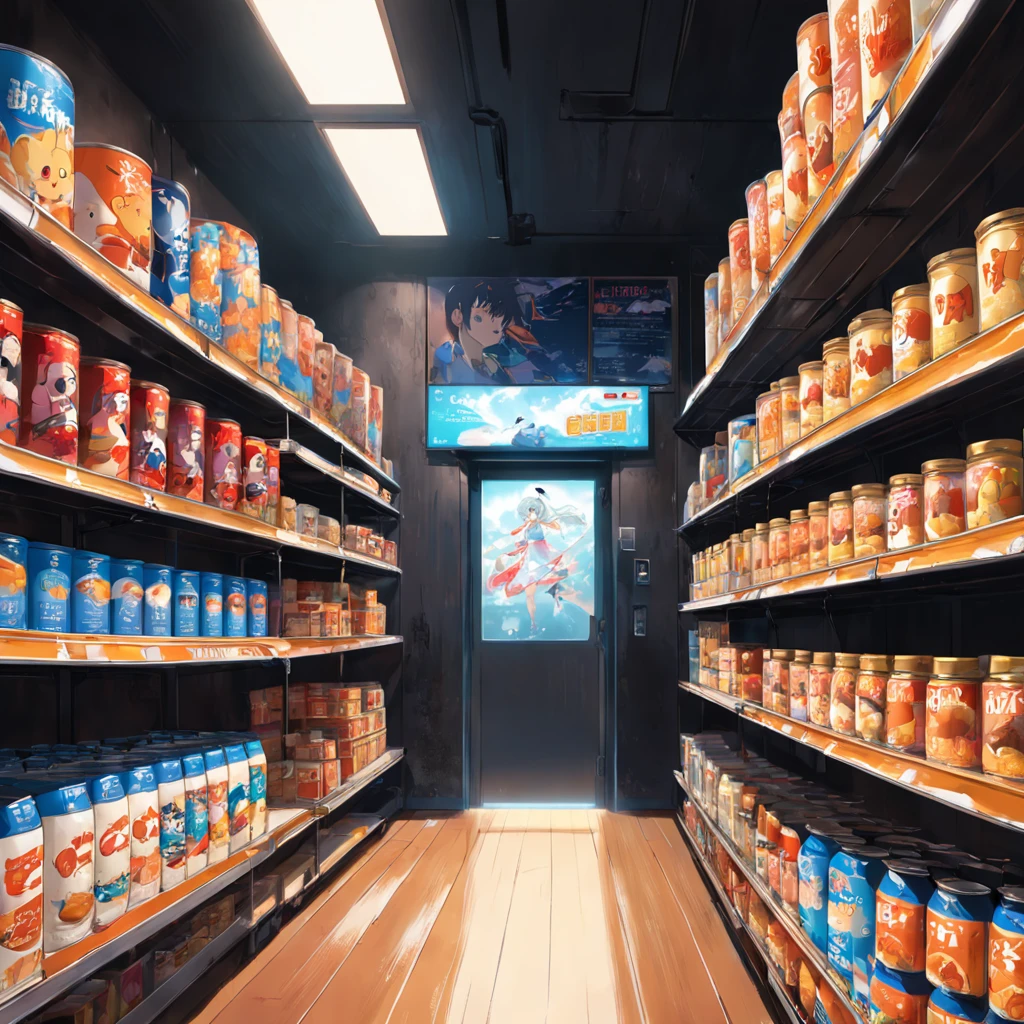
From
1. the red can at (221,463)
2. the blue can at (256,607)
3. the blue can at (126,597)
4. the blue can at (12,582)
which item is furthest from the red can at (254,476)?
the blue can at (12,582)

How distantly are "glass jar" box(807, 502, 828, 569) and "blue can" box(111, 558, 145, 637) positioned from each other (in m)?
1.90

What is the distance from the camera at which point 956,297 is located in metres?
1.68

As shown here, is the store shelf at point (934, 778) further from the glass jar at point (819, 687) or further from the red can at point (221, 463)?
the red can at point (221, 463)

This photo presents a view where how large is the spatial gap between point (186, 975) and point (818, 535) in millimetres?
2258

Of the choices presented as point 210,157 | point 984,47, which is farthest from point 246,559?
point 984,47

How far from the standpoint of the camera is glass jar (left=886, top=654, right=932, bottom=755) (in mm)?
1812

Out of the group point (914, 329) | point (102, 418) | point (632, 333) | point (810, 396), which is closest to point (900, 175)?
point (914, 329)

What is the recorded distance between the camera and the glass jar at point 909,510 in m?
1.85

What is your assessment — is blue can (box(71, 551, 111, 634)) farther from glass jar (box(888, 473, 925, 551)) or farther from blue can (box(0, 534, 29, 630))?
glass jar (box(888, 473, 925, 551))

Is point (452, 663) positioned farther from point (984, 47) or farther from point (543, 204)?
point (984, 47)

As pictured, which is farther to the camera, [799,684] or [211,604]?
[211,604]

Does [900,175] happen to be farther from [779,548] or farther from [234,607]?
[234,607]

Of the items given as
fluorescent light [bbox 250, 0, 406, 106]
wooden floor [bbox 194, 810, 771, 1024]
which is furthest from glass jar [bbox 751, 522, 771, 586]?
fluorescent light [bbox 250, 0, 406, 106]

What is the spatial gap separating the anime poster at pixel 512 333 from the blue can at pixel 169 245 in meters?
3.13
